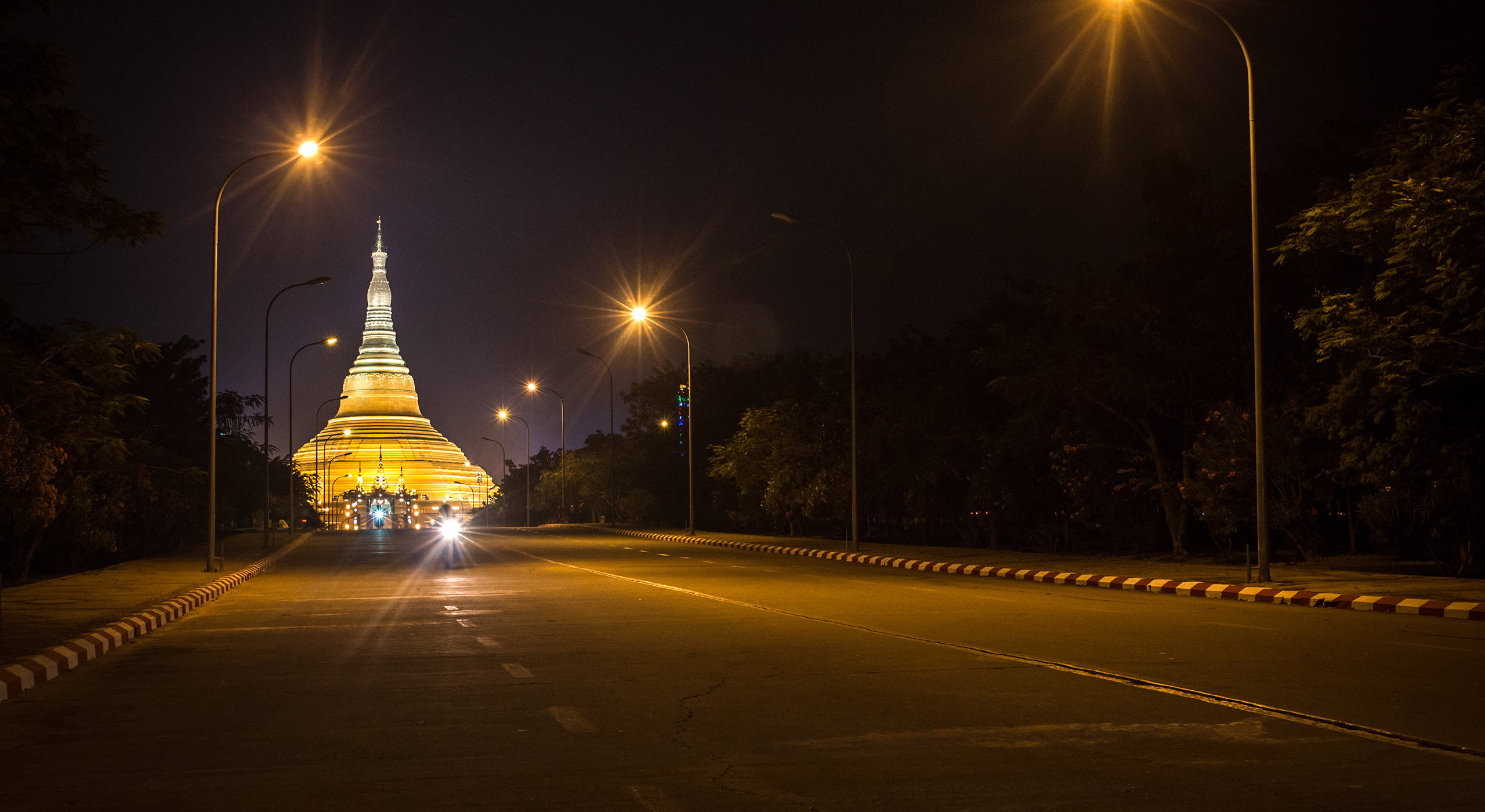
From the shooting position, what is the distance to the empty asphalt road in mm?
6477

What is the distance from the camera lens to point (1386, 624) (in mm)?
14672

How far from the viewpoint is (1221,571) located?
2278 cm

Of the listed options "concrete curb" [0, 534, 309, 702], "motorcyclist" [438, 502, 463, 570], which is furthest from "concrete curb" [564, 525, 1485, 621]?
"concrete curb" [0, 534, 309, 702]

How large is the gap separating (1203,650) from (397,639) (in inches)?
317

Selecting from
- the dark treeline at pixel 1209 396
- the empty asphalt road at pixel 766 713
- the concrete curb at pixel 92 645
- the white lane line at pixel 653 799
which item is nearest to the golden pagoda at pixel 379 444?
the dark treeline at pixel 1209 396

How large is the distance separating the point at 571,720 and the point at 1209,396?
76.3 ft

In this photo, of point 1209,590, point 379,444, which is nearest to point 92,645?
point 1209,590

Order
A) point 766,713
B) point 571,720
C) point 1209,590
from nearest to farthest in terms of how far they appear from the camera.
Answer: point 571,720 < point 766,713 < point 1209,590

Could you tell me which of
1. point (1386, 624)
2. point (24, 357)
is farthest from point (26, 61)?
point (1386, 624)

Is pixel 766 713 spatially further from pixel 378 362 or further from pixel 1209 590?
pixel 378 362

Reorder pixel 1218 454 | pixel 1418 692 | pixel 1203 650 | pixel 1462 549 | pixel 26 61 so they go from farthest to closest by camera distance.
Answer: pixel 1218 454 → pixel 1462 549 → pixel 26 61 → pixel 1203 650 → pixel 1418 692

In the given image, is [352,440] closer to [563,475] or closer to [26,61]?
[563,475]

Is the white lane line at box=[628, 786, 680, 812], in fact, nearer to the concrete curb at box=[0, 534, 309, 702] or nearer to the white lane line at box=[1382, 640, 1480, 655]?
the concrete curb at box=[0, 534, 309, 702]

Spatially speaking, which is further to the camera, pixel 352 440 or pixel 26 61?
pixel 352 440
